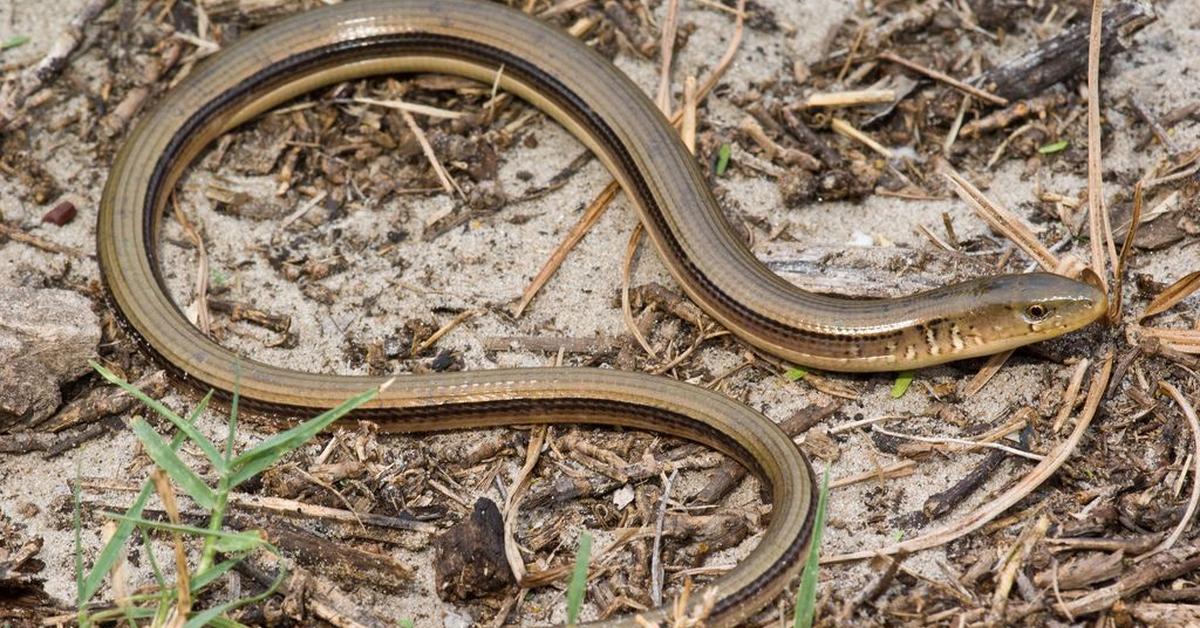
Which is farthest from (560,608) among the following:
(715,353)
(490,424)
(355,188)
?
(355,188)

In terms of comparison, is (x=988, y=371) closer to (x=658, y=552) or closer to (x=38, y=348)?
(x=658, y=552)

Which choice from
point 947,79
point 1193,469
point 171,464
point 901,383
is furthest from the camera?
point 947,79

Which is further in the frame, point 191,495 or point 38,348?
point 38,348

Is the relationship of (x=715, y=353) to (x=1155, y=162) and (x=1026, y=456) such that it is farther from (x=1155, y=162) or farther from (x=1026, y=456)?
(x=1155, y=162)

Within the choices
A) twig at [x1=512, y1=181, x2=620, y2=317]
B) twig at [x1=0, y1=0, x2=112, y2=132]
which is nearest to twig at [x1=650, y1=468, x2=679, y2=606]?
twig at [x1=512, y1=181, x2=620, y2=317]

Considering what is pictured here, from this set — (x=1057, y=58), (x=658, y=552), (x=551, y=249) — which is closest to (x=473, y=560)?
(x=658, y=552)

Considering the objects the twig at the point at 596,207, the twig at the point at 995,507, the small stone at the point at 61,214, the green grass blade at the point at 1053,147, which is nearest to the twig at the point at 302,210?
the small stone at the point at 61,214

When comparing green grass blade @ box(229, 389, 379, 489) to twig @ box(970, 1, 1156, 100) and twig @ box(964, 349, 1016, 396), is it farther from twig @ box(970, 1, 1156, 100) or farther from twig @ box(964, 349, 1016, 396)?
twig @ box(970, 1, 1156, 100)
